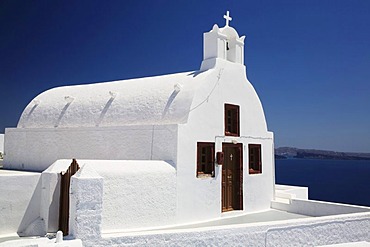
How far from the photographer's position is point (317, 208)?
13.7m

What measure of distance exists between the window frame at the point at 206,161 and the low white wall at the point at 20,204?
519 cm

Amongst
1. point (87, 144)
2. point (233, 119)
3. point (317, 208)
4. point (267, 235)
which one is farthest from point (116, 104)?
point (317, 208)

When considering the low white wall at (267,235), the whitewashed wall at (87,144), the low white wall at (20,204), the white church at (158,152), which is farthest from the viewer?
the whitewashed wall at (87,144)

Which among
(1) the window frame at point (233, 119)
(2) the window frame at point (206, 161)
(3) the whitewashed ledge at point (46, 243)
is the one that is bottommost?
(3) the whitewashed ledge at point (46, 243)

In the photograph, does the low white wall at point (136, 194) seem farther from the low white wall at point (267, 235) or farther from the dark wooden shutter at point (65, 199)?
the low white wall at point (267, 235)

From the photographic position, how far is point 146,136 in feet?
40.5

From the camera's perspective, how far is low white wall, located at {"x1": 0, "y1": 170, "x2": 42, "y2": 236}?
10.7 metres

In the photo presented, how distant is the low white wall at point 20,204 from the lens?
10742mm

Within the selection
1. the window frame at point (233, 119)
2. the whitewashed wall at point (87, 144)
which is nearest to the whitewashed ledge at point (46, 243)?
the whitewashed wall at point (87, 144)

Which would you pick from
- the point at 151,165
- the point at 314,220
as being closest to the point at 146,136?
the point at 151,165

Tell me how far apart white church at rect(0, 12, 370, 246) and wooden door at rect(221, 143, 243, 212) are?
38 millimetres

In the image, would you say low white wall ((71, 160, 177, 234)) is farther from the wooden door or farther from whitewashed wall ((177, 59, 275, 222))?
the wooden door

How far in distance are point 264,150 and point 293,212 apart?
8.96ft

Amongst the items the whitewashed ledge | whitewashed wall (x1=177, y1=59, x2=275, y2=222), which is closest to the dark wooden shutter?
the whitewashed ledge
